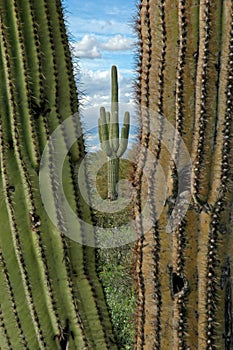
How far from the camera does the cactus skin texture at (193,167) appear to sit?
7.67 feet

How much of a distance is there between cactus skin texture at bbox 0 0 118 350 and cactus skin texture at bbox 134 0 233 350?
388 millimetres

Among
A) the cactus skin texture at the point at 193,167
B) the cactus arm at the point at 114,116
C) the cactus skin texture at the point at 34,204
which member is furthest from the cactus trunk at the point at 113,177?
the cactus skin texture at the point at 193,167

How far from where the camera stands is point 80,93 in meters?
Answer: 3.02

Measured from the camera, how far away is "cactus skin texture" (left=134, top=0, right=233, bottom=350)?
2338 millimetres

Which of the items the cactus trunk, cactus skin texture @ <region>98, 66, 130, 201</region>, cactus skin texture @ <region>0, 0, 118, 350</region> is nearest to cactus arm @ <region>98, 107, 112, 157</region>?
cactus skin texture @ <region>98, 66, 130, 201</region>

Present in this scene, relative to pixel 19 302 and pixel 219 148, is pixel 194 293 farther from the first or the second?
pixel 19 302

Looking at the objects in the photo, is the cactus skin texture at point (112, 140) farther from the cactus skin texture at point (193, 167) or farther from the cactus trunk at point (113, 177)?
the cactus skin texture at point (193, 167)

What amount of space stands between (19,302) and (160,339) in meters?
0.66

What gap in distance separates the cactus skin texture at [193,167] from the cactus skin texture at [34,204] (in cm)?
39

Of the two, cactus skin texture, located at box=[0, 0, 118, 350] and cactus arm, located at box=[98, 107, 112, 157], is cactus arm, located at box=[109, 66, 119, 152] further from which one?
cactus skin texture, located at box=[0, 0, 118, 350]

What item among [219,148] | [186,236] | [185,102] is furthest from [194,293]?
[185,102]

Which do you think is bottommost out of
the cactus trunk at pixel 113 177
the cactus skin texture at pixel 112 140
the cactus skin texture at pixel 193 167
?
the cactus trunk at pixel 113 177

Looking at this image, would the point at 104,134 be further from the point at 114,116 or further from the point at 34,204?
the point at 34,204

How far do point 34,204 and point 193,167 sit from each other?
0.75 meters
